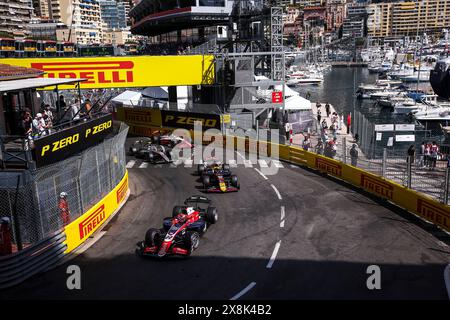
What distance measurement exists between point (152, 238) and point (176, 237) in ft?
2.58

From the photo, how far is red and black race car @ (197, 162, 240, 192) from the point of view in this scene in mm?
19750

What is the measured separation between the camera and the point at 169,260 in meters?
13.1

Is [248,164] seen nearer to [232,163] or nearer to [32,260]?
[232,163]

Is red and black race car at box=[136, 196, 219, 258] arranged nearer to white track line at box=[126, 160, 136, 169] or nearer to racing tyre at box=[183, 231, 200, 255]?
racing tyre at box=[183, 231, 200, 255]

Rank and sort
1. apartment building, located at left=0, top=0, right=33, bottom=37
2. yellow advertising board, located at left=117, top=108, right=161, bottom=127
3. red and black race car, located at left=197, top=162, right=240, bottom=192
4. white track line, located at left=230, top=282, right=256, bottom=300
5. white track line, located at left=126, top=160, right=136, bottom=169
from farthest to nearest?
1. apartment building, located at left=0, top=0, right=33, bottom=37
2. yellow advertising board, located at left=117, top=108, right=161, bottom=127
3. white track line, located at left=126, top=160, right=136, bottom=169
4. red and black race car, located at left=197, top=162, right=240, bottom=192
5. white track line, located at left=230, top=282, right=256, bottom=300

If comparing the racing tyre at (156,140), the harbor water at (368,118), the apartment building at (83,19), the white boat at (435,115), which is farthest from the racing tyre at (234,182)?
the apartment building at (83,19)

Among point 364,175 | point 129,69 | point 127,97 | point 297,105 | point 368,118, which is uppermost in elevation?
point 129,69

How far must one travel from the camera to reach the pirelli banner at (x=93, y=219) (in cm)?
1391

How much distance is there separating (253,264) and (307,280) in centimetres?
175

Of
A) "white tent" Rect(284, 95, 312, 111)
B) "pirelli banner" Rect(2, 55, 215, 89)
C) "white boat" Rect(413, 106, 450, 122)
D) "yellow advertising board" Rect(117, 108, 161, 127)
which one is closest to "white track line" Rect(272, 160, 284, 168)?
"pirelli banner" Rect(2, 55, 215, 89)

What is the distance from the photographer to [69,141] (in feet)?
51.6

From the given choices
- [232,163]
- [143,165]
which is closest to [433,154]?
[232,163]

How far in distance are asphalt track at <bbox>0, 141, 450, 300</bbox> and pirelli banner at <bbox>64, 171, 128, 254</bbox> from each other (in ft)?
1.41

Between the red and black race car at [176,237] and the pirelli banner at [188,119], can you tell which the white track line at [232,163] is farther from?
the red and black race car at [176,237]
